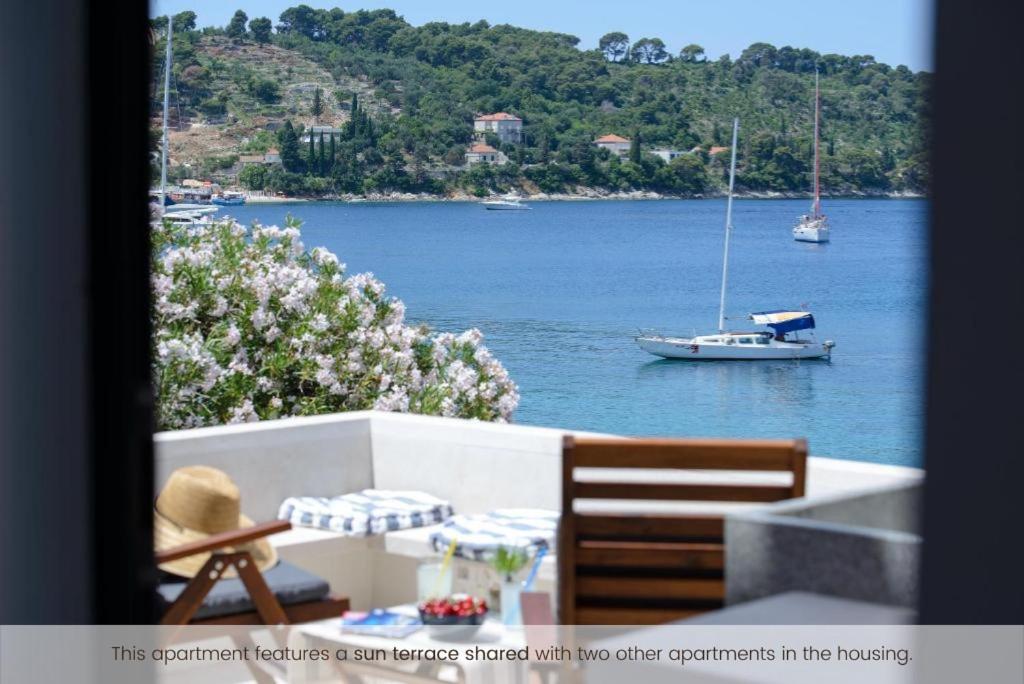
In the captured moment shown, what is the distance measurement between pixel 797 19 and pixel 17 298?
3821 cm

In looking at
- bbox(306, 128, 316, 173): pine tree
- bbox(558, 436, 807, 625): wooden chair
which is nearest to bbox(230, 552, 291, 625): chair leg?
bbox(558, 436, 807, 625): wooden chair

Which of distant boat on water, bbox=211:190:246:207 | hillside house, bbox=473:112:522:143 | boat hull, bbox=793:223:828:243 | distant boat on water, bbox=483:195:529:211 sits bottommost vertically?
boat hull, bbox=793:223:828:243

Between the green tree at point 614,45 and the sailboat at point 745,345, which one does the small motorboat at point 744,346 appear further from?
the green tree at point 614,45

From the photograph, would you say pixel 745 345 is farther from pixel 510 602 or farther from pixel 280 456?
pixel 510 602

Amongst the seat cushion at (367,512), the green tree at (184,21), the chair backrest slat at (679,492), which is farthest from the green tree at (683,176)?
the chair backrest slat at (679,492)

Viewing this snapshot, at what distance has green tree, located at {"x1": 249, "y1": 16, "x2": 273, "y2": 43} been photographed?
28188mm

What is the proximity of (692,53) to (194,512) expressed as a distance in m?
32.3

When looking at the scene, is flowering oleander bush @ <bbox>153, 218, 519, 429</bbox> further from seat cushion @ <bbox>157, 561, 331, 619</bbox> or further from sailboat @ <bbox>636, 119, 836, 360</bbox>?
sailboat @ <bbox>636, 119, 836, 360</bbox>

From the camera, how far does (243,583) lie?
335cm

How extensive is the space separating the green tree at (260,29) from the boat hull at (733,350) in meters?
11.7

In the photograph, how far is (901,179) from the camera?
99.5 ft

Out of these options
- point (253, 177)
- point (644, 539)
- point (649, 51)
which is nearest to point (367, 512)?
point (644, 539)

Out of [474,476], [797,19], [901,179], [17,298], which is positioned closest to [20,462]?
[17,298]

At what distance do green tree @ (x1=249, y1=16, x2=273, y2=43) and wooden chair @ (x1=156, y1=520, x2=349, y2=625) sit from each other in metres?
26.1
